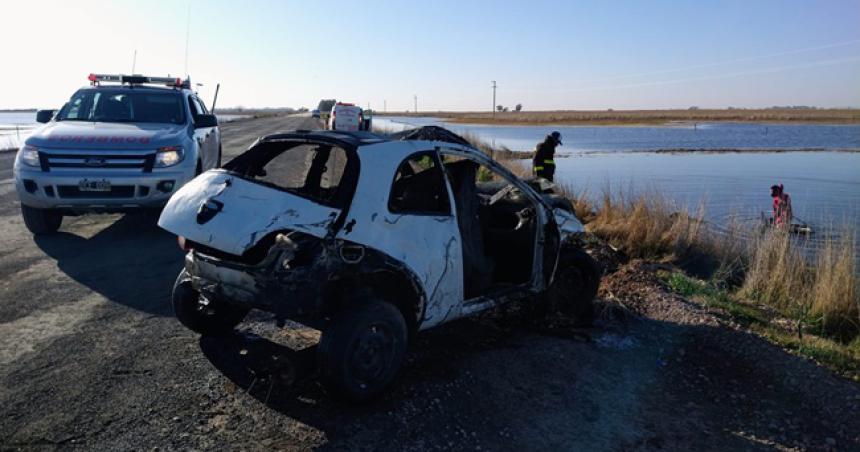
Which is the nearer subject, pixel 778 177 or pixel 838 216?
pixel 838 216

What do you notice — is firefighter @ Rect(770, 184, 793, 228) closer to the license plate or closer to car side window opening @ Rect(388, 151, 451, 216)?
car side window opening @ Rect(388, 151, 451, 216)

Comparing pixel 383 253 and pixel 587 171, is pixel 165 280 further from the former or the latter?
pixel 587 171

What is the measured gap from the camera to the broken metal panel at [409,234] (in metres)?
4.25

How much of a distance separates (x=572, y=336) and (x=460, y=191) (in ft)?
5.76

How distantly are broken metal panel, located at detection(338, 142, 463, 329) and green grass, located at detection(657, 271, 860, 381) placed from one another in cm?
332

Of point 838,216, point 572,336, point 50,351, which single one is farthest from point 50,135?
point 838,216

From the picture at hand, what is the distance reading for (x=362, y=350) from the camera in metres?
4.15

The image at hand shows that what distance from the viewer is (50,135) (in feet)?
27.7

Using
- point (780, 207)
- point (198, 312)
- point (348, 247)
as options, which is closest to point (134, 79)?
point (198, 312)

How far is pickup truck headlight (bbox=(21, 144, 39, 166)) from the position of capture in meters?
8.35

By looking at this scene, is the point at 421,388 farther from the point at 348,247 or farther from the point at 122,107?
the point at 122,107

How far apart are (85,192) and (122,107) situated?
2.06 meters

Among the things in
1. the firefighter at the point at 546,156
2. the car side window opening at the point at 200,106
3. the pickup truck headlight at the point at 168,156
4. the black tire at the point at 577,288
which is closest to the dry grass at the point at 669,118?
the firefighter at the point at 546,156

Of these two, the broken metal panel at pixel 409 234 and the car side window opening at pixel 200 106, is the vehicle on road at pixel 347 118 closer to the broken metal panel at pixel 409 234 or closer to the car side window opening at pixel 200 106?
the car side window opening at pixel 200 106
